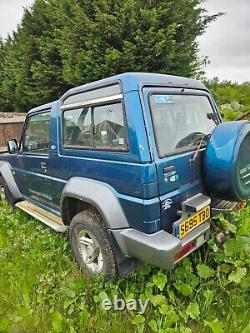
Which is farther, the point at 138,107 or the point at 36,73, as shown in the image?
the point at 36,73

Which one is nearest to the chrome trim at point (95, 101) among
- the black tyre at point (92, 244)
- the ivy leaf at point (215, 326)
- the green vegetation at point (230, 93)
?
the black tyre at point (92, 244)

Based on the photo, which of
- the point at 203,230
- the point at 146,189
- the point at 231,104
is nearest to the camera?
the point at 146,189

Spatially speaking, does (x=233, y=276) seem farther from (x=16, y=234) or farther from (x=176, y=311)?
(x=16, y=234)

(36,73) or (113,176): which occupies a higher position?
(36,73)

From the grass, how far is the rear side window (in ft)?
4.08

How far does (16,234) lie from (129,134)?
2.35m

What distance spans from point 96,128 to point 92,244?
114 cm

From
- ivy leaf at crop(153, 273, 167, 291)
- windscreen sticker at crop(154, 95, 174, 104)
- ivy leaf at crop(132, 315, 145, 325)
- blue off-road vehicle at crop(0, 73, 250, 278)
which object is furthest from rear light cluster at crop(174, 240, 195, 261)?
windscreen sticker at crop(154, 95, 174, 104)

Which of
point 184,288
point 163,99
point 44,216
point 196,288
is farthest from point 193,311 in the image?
point 44,216

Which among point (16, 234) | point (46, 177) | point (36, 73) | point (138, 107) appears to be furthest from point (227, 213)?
point (36, 73)

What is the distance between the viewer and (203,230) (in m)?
2.51

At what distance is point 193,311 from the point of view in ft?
7.48

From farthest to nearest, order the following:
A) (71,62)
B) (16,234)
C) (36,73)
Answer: (36,73), (71,62), (16,234)

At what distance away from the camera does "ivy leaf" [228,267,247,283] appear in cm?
242
